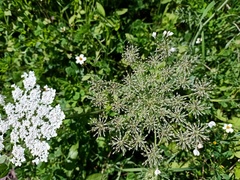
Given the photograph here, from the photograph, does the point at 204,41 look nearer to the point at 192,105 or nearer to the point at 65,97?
the point at 192,105

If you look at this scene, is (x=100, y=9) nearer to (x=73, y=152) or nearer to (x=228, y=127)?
(x=73, y=152)

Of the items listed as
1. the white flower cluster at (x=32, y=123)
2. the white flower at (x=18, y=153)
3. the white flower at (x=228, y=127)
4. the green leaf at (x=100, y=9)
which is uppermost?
the green leaf at (x=100, y=9)

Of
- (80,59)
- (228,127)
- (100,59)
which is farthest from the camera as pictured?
(100,59)

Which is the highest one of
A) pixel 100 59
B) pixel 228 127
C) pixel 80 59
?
pixel 80 59

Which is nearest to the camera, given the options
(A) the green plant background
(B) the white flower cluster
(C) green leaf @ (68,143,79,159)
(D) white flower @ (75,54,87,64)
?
(B) the white flower cluster

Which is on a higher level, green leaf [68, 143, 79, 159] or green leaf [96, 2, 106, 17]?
green leaf [96, 2, 106, 17]

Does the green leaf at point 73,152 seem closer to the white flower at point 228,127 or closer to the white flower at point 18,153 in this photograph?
the white flower at point 18,153

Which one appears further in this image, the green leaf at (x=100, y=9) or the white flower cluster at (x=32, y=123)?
the green leaf at (x=100, y=9)

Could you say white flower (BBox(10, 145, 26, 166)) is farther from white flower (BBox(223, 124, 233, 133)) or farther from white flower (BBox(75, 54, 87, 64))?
white flower (BBox(223, 124, 233, 133))

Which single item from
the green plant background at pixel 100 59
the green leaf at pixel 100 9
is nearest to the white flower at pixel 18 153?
the green plant background at pixel 100 59

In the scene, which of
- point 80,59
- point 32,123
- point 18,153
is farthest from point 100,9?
point 18,153

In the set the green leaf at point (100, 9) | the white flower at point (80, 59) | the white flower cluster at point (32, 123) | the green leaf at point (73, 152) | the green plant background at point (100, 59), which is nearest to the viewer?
the white flower cluster at point (32, 123)

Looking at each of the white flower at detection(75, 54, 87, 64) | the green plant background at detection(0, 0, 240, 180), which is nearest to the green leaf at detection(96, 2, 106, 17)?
the green plant background at detection(0, 0, 240, 180)

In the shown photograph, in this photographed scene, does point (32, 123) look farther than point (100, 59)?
No
